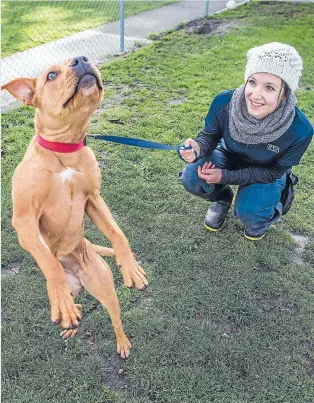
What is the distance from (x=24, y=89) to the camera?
2367mm

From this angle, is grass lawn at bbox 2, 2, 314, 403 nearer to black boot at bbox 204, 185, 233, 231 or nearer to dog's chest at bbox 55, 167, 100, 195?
black boot at bbox 204, 185, 233, 231

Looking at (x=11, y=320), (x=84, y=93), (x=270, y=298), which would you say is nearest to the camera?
Result: (x=84, y=93)

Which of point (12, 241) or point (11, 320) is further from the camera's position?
point (12, 241)

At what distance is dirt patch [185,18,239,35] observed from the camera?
9891mm

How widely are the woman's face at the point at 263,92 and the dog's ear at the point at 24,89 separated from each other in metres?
1.47

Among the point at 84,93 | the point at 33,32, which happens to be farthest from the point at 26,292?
the point at 33,32

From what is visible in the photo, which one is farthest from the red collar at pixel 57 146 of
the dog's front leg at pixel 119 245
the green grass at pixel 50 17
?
the green grass at pixel 50 17

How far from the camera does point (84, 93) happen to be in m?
2.17

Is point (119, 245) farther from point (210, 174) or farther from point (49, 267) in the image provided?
point (210, 174)

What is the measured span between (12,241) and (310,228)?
2485mm

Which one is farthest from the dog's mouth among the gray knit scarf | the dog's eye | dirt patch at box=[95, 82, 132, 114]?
dirt patch at box=[95, 82, 132, 114]

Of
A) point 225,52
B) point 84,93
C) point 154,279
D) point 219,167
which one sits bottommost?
point 225,52

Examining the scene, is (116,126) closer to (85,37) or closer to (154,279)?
(154,279)

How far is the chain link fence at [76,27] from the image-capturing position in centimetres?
787
